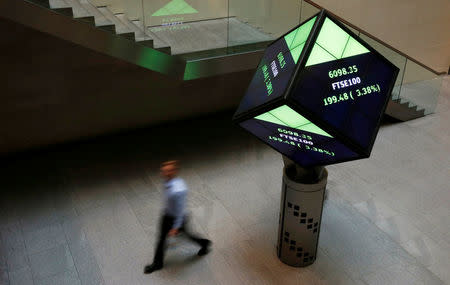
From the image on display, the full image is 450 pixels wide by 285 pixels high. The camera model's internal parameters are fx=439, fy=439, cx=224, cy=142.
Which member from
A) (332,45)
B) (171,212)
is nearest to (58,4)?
(171,212)

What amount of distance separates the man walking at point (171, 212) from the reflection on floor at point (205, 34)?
97.3 inches

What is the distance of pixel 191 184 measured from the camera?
27.7 feet

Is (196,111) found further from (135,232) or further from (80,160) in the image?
(135,232)

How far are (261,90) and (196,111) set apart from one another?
569 cm

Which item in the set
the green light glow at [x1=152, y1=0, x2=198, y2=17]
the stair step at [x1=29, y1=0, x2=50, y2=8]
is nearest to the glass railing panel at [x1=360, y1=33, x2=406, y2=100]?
the green light glow at [x1=152, y1=0, x2=198, y2=17]

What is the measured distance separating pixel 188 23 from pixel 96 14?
157 centimetres

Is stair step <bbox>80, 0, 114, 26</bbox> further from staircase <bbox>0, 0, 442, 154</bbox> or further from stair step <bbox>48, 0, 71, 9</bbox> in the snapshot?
stair step <bbox>48, 0, 71, 9</bbox>

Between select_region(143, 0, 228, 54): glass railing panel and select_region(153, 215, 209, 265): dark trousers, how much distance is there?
2955mm

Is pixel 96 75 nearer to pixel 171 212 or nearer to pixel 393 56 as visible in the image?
pixel 171 212

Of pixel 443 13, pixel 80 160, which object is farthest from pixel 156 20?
pixel 443 13

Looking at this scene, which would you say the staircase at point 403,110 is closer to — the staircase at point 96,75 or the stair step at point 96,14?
the staircase at point 96,75

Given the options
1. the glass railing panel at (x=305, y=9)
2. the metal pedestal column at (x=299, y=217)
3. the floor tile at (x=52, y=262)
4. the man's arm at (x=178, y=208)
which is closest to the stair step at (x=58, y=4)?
the man's arm at (x=178, y=208)

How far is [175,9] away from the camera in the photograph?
7.51 m

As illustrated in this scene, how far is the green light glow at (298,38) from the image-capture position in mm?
5137
